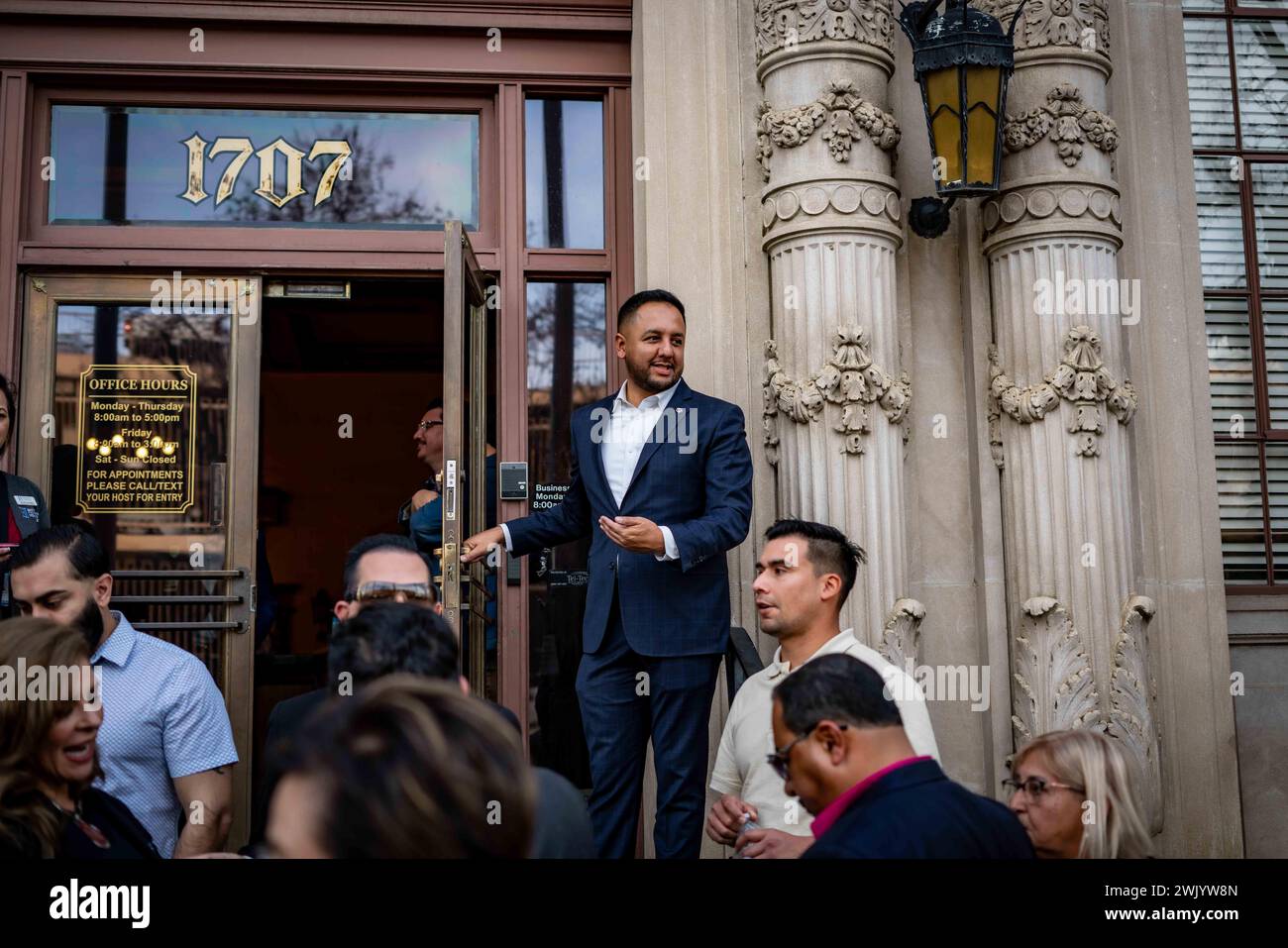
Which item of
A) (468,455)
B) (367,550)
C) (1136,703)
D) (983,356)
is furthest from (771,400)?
(367,550)

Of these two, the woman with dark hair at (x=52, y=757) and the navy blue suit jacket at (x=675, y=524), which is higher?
the navy blue suit jacket at (x=675, y=524)

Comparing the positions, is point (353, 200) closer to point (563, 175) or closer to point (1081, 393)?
point (563, 175)

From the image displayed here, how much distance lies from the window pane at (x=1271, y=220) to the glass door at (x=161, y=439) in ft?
16.3

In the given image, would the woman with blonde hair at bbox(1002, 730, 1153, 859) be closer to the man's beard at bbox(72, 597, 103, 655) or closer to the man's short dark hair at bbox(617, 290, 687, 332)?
the man's short dark hair at bbox(617, 290, 687, 332)

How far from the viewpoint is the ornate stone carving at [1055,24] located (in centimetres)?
625

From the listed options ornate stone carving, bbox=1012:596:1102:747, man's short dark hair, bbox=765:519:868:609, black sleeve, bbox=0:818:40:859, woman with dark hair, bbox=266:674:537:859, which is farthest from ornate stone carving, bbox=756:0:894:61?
woman with dark hair, bbox=266:674:537:859

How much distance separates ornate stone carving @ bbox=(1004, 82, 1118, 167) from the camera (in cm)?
616

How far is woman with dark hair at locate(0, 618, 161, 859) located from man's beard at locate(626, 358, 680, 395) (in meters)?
2.54

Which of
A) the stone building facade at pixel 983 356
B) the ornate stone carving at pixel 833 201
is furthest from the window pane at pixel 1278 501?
A: the ornate stone carving at pixel 833 201

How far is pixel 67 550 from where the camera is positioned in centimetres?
469

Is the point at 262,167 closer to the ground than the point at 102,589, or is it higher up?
higher up

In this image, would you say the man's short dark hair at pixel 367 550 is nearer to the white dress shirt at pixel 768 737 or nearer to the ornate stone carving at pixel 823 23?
the white dress shirt at pixel 768 737

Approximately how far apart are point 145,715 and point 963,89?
4.12 meters
